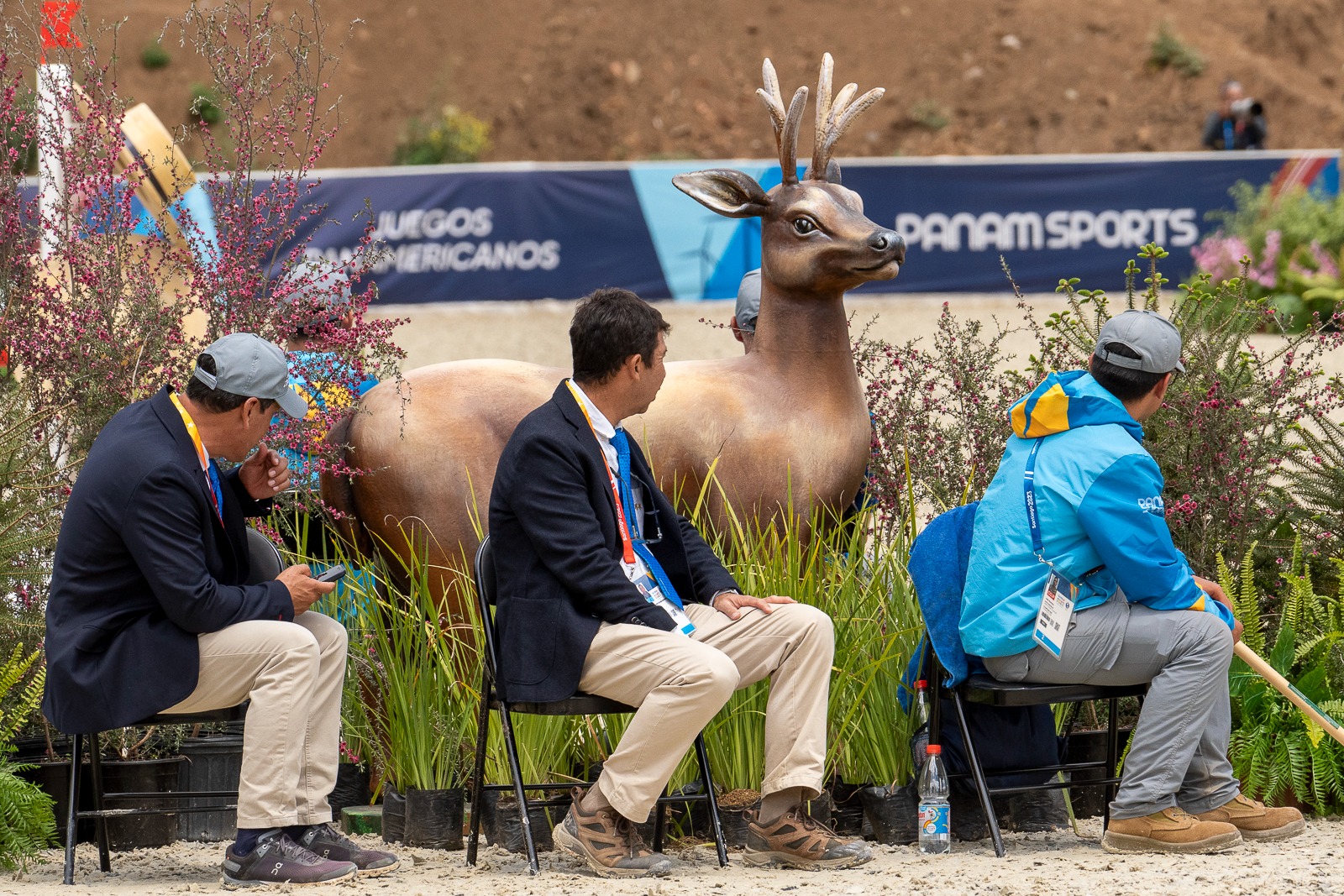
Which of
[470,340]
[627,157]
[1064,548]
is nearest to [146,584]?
[1064,548]

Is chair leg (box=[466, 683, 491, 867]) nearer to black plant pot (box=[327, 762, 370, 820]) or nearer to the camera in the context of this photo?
black plant pot (box=[327, 762, 370, 820])

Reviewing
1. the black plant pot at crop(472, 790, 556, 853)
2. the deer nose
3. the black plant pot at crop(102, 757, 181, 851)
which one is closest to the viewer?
the black plant pot at crop(472, 790, 556, 853)

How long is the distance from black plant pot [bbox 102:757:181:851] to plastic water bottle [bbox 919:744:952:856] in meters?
2.14

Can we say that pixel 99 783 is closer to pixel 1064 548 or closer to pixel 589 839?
pixel 589 839

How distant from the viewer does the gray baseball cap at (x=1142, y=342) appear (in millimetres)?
4305

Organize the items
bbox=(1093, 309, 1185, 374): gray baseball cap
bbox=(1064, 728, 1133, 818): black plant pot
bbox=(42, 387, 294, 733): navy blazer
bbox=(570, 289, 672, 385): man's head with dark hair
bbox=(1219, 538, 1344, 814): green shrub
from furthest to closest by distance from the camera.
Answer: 1. bbox=(1064, 728, 1133, 818): black plant pot
2. bbox=(1219, 538, 1344, 814): green shrub
3. bbox=(1093, 309, 1185, 374): gray baseball cap
4. bbox=(570, 289, 672, 385): man's head with dark hair
5. bbox=(42, 387, 294, 733): navy blazer

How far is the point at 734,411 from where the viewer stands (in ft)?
17.7

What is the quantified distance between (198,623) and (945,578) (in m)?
2.00

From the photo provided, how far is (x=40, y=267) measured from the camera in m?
5.31

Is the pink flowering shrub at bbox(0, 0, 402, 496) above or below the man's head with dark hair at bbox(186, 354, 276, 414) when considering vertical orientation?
above

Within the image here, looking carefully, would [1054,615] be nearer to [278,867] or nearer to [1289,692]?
[1289,692]

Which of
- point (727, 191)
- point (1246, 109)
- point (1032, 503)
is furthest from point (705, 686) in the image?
point (1246, 109)

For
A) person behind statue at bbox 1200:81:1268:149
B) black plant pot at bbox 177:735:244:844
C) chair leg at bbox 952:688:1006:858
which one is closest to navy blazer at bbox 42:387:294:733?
black plant pot at bbox 177:735:244:844

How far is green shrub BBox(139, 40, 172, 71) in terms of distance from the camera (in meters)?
34.6
